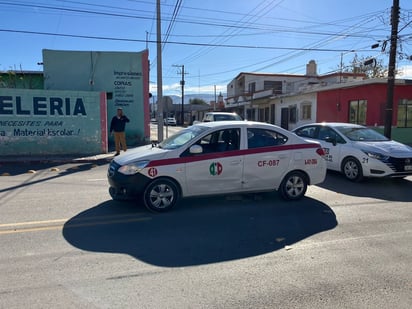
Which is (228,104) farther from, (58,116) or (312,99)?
(58,116)

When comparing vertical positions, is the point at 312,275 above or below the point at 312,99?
below

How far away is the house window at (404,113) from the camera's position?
1967 cm

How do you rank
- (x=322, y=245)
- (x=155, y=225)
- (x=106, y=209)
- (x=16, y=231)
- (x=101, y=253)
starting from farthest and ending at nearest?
(x=106, y=209) < (x=155, y=225) < (x=16, y=231) < (x=322, y=245) < (x=101, y=253)

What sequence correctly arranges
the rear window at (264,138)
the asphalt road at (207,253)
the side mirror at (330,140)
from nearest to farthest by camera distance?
the asphalt road at (207,253)
the rear window at (264,138)
the side mirror at (330,140)

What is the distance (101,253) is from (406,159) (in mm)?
7298

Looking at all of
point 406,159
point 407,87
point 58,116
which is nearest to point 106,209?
point 406,159

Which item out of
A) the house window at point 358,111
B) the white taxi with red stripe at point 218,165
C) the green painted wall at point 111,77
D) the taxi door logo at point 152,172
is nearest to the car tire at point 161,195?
the white taxi with red stripe at point 218,165

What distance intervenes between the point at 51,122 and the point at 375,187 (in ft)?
36.5

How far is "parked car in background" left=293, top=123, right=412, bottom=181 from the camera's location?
797 cm

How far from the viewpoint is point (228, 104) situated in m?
48.3

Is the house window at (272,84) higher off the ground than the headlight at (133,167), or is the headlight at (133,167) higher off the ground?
the house window at (272,84)

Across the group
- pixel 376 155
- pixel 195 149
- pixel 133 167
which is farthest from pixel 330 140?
pixel 133 167

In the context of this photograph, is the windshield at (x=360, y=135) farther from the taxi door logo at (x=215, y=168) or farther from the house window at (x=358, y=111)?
the house window at (x=358, y=111)

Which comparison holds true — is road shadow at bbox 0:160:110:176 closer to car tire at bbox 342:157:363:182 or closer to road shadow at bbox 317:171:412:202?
road shadow at bbox 317:171:412:202
